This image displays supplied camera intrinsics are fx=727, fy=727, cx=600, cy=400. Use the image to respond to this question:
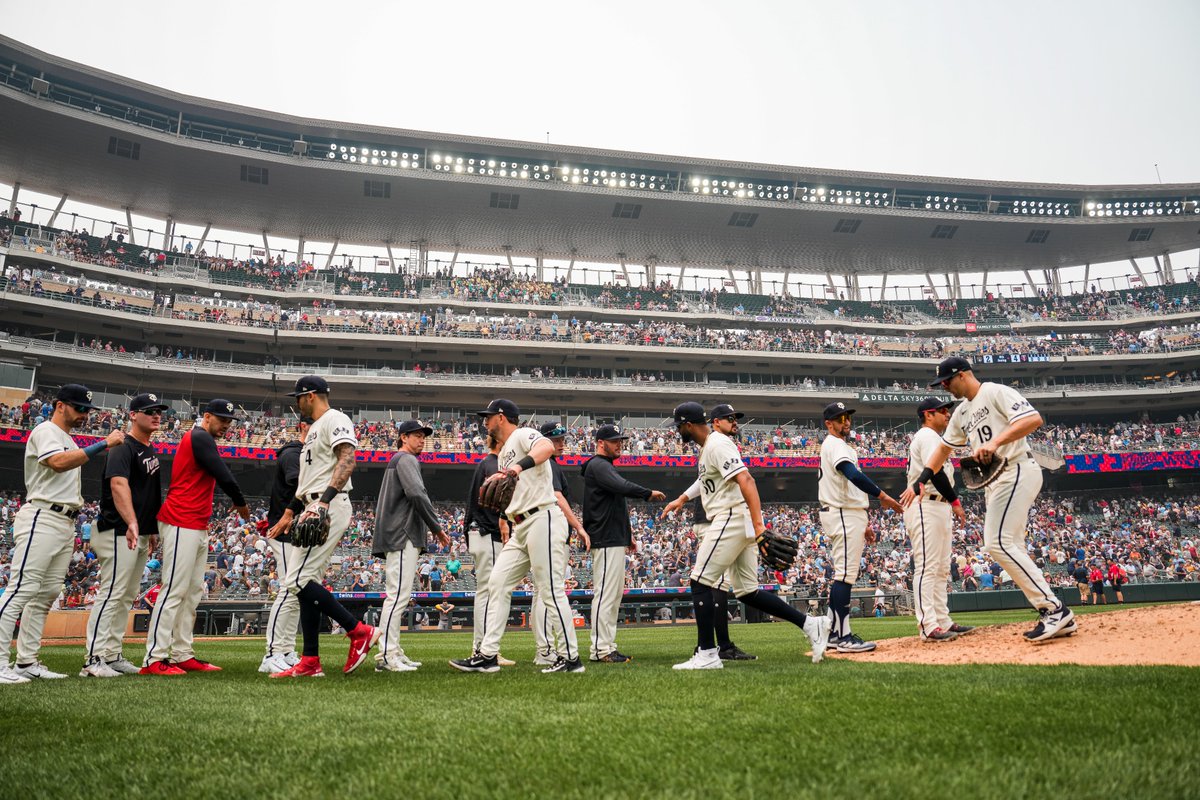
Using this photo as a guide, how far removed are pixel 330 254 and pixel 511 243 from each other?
33.8ft

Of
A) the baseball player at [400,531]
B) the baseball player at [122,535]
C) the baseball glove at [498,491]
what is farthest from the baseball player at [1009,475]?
the baseball player at [122,535]

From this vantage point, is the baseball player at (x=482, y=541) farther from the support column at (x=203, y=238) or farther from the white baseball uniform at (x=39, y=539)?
the support column at (x=203, y=238)

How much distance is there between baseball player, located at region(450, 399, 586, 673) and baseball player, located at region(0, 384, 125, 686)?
347 centimetres

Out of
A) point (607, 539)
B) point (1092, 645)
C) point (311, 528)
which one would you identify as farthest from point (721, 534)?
point (311, 528)

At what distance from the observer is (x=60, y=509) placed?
6.33m

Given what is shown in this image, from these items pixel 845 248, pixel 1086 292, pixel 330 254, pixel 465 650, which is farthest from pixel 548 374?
pixel 1086 292

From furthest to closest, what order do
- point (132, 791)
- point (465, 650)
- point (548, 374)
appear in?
point (548, 374) → point (465, 650) → point (132, 791)

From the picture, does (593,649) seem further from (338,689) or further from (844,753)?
(844,753)

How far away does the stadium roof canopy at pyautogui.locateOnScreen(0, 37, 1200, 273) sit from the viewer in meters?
33.9

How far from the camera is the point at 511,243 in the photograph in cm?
4278

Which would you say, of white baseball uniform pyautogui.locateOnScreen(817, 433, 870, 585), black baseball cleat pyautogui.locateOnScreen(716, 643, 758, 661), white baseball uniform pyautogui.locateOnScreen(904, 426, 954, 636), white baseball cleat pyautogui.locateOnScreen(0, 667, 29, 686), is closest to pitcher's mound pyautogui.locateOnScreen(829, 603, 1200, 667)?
white baseball uniform pyautogui.locateOnScreen(904, 426, 954, 636)

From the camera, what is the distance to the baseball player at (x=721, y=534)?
616 centimetres

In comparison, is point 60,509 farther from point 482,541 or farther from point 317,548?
point 482,541

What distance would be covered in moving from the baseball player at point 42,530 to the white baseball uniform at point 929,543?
7.78 meters
